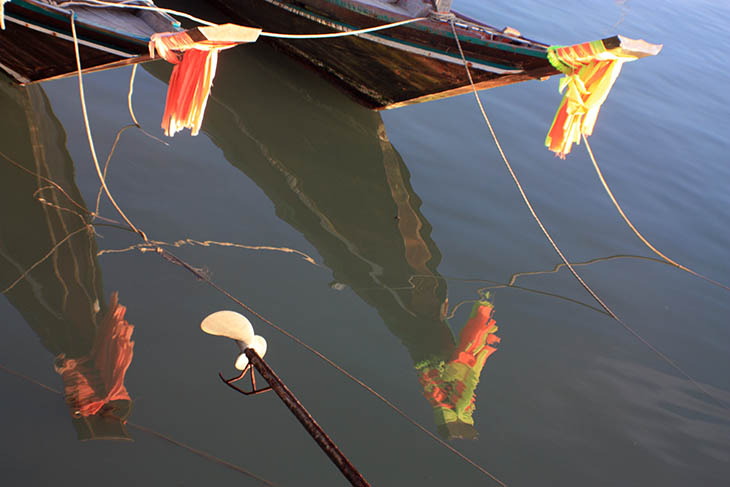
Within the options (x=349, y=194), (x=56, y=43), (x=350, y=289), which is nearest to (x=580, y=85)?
(x=349, y=194)

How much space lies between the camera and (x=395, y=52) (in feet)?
16.5

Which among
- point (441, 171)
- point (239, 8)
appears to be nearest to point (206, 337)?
point (441, 171)

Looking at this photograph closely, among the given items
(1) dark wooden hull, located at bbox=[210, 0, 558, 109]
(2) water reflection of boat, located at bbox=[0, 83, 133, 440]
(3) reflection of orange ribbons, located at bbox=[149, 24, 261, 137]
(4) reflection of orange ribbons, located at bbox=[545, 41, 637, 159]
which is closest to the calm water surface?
(2) water reflection of boat, located at bbox=[0, 83, 133, 440]

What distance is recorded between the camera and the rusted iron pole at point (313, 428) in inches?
58.9

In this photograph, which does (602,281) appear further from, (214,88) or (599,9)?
(599,9)

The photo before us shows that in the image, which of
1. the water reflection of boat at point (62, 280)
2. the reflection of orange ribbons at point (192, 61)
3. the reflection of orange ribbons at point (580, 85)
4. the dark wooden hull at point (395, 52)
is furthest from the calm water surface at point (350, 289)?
the reflection of orange ribbons at point (580, 85)

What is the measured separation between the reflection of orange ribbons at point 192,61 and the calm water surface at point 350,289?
60cm

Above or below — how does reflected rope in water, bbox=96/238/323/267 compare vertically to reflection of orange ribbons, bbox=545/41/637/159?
below

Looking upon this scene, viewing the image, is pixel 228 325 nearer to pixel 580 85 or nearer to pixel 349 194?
pixel 349 194

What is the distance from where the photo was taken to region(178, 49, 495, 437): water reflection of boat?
3607 mm

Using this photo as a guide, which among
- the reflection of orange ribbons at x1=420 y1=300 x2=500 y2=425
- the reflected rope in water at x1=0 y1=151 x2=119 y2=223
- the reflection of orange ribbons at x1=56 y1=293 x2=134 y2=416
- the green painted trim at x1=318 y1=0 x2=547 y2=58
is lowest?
the reflection of orange ribbons at x1=420 y1=300 x2=500 y2=425

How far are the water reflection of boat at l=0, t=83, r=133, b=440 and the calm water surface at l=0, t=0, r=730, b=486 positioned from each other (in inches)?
0.6

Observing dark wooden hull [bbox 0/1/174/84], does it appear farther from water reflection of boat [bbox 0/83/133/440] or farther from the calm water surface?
water reflection of boat [bbox 0/83/133/440]

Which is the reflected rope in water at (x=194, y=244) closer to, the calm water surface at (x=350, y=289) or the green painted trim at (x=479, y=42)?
the calm water surface at (x=350, y=289)
